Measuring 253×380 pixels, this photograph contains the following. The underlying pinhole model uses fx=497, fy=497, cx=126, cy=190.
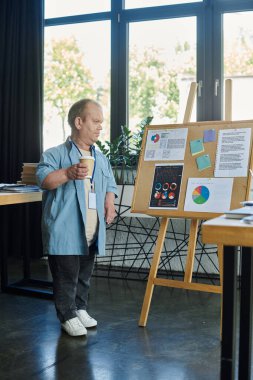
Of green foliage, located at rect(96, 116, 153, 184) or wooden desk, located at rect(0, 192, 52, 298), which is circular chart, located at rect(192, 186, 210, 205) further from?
green foliage, located at rect(96, 116, 153, 184)

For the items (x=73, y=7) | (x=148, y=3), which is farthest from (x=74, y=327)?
(x=73, y=7)

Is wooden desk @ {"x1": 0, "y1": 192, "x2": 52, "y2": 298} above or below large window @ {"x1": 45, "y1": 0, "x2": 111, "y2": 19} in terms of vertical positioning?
below

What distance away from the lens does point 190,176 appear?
9.08 ft

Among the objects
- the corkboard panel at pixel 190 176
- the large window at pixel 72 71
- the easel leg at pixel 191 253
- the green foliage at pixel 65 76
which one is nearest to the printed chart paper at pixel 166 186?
the corkboard panel at pixel 190 176

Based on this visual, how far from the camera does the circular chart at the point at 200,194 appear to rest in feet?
8.73

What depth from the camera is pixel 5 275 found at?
11.8 ft

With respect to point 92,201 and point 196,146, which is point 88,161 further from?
point 196,146

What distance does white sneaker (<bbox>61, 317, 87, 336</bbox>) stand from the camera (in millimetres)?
2588

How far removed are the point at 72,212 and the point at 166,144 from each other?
0.72 m

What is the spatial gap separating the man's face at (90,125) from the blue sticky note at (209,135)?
1.97ft

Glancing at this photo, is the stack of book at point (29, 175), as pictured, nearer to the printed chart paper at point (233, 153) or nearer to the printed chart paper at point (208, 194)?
the printed chart paper at point (208, 194)

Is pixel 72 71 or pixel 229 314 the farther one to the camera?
pixel 72 71

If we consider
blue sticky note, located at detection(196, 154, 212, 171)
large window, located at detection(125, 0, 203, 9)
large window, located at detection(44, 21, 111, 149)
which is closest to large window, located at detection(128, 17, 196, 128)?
large window, located at detection(125, 0, 203, 9)

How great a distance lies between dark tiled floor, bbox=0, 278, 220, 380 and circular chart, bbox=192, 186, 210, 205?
28.0 inches
